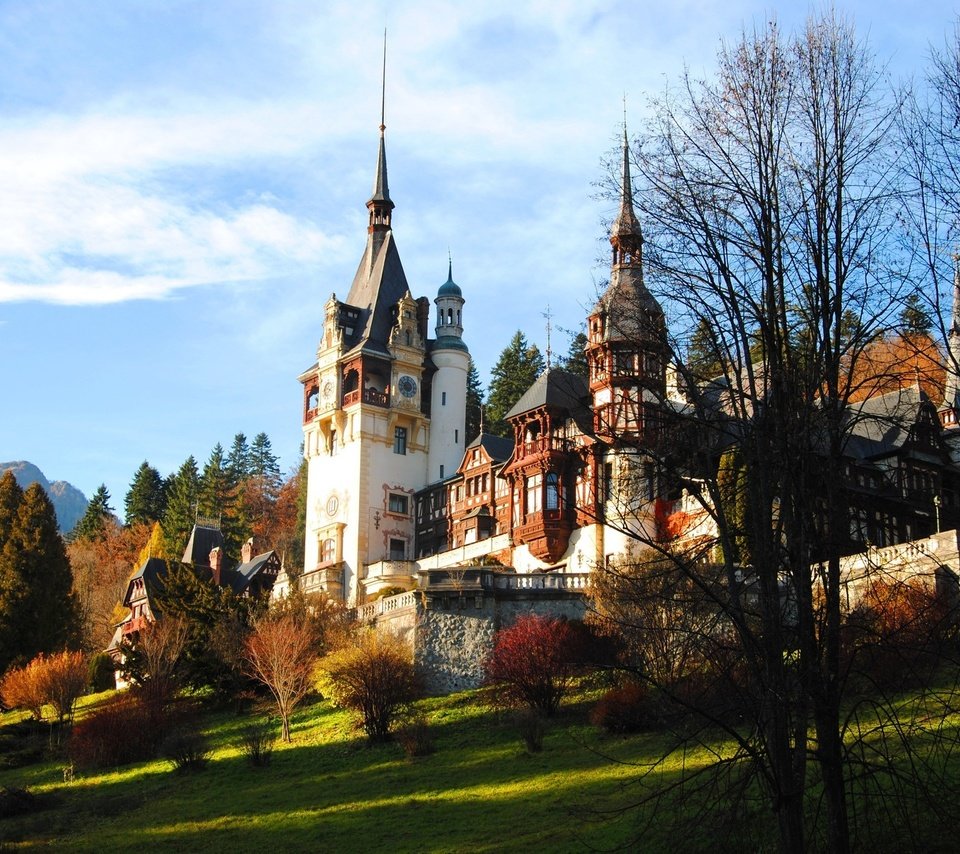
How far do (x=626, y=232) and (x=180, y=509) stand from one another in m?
88.7

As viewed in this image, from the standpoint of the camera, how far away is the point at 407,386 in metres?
73.4

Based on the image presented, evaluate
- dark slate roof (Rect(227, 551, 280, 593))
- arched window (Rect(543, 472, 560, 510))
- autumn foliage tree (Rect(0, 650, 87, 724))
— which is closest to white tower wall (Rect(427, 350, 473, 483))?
dark slate roof (Rect(227, 551, 280, 593))

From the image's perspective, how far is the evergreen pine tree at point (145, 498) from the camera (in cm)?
11381

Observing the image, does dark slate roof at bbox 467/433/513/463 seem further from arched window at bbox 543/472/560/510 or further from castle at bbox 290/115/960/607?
arched window at bbox 543/472/560/510

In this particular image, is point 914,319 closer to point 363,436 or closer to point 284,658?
point 284,658

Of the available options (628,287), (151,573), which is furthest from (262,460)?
(628,287)

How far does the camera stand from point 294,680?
160 feet

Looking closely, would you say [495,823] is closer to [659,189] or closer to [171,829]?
[171,829]

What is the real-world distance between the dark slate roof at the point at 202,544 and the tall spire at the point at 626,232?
205 ft

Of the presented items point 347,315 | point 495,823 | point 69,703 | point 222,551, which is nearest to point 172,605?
point 69,703

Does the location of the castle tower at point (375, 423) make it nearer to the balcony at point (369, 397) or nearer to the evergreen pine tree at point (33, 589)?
the balcony at point (369, 397)

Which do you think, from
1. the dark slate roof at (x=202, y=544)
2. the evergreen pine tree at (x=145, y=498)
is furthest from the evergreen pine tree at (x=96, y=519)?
the dark slate roof at (x=202, y=544)

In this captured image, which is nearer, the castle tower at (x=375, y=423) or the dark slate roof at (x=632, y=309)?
the dark slate roof at (x=632, y=309)

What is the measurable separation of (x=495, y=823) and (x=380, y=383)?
144ft
